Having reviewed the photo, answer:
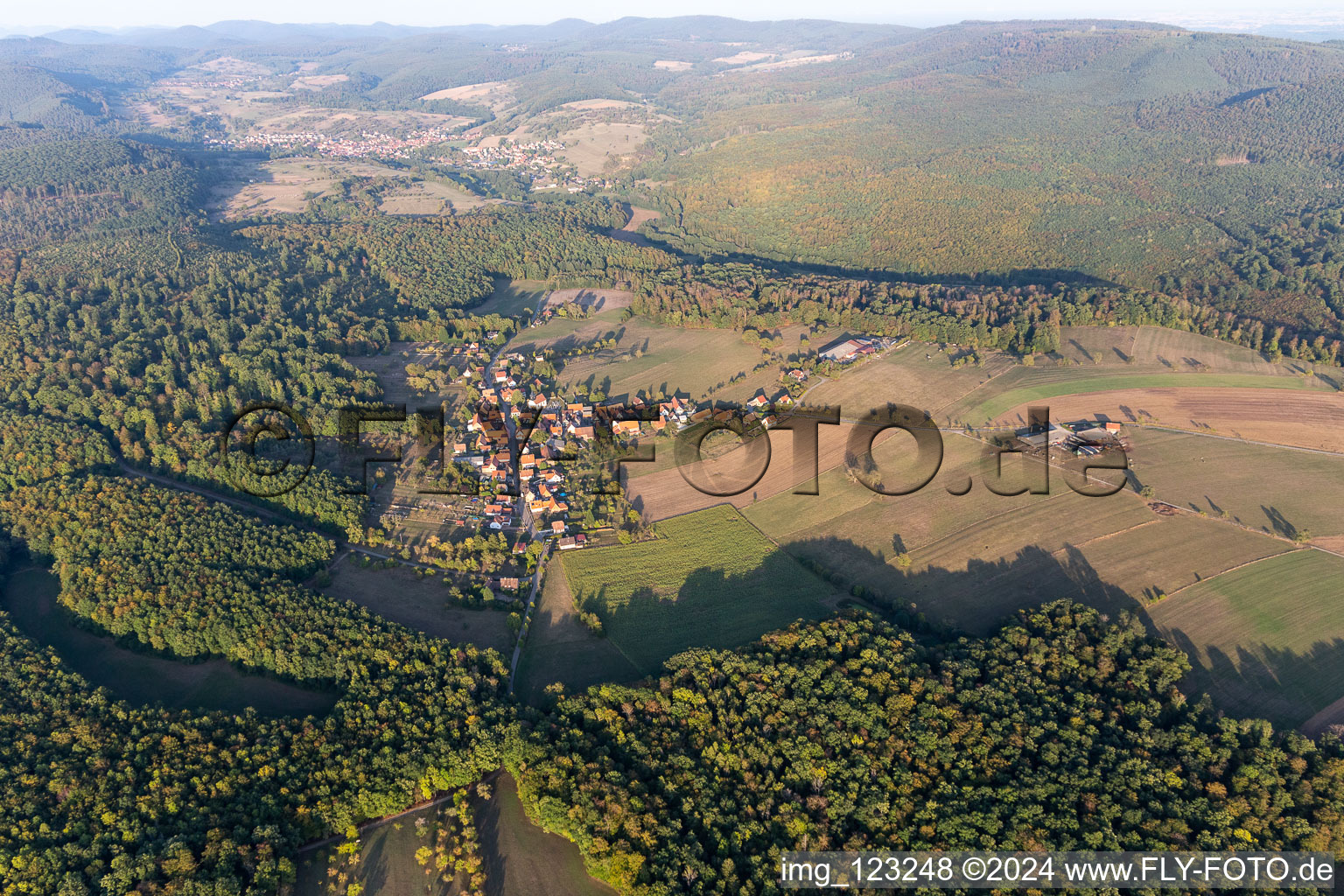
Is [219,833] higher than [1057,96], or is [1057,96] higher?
[1057,96]

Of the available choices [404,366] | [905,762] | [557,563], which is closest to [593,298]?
[404,366]

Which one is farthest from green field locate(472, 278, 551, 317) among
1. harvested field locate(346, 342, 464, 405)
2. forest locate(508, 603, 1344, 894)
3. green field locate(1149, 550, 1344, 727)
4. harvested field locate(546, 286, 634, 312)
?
green field locate(1149, 550, 1344, 727)

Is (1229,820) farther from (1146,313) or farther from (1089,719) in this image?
(1146,313)

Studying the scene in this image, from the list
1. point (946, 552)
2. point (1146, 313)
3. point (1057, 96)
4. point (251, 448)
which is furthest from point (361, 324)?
point (1057, 96)

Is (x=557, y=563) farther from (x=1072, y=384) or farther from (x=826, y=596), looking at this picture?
(x=1072, y=384)

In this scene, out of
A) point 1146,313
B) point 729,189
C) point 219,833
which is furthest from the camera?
point 729,189

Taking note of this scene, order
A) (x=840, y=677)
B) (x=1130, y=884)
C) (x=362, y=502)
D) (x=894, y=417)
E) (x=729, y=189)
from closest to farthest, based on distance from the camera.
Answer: (x=1130, y=884)
(x=840, y=677)
(x=362, y=502)
(x=894, y=417)
(x=729, y=189)
